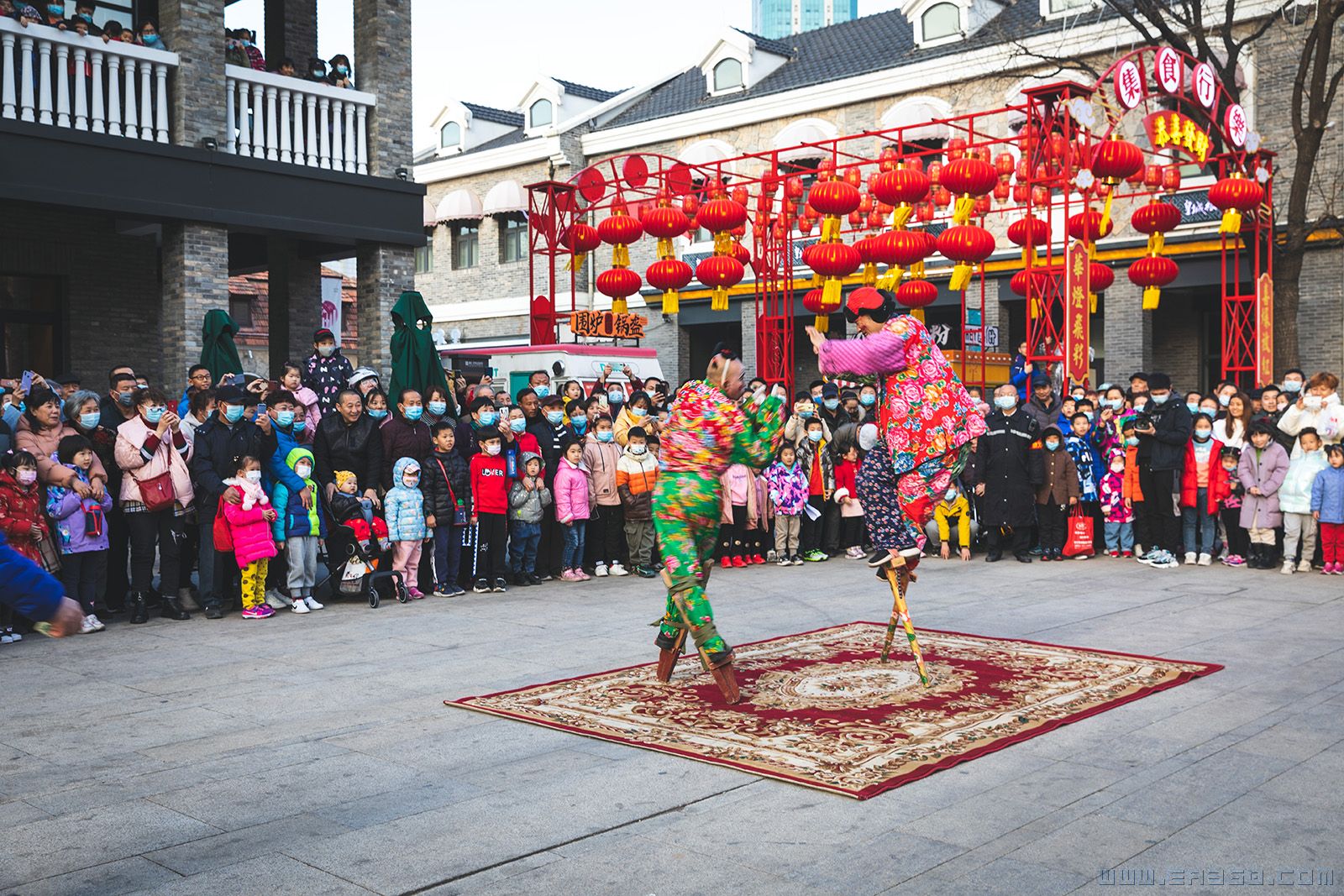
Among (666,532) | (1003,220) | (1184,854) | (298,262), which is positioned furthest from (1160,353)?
(1184,854)

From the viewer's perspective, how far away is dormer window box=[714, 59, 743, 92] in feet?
104

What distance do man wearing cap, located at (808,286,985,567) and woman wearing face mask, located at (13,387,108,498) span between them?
5.88 metres

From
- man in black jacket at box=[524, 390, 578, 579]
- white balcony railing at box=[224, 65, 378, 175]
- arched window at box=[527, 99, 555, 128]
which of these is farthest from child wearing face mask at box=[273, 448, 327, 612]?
arched window at box=[527, 99, 555, 128]

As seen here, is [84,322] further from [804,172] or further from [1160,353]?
[1160,353]

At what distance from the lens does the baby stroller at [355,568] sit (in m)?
11.0

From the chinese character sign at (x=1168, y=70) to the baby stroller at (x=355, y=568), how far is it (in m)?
11.0

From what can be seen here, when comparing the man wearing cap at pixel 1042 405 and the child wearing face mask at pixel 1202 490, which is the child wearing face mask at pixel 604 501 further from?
the child wearing face mask at pixel 1202 490

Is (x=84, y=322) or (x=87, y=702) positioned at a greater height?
(x=84, y=322)

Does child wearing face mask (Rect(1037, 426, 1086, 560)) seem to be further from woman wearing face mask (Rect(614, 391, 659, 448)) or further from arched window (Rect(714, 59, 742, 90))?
arched window (Rect(714, 59, 742, 90))

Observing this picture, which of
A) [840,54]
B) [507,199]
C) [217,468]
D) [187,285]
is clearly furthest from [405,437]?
[507,199]

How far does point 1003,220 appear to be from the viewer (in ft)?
86.1

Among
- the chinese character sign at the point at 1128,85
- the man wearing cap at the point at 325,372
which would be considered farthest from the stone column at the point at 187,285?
the chinese character sign at the point at 1128,85

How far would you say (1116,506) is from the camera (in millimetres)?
14047

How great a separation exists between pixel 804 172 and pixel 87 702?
1471 cm
